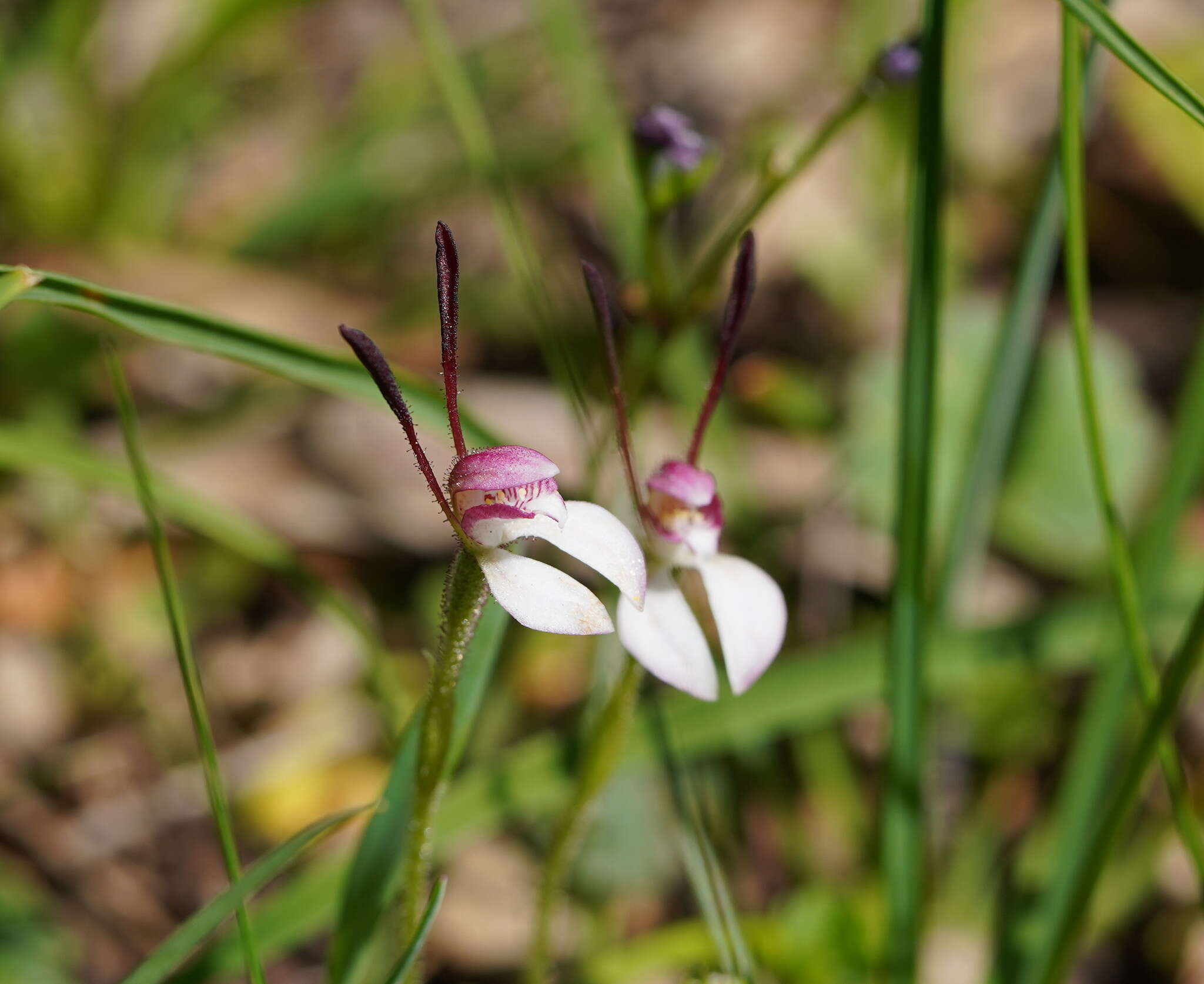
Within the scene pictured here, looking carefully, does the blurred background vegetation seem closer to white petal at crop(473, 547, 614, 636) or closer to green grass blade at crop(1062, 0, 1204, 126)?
white petal at crop(473, 547, 614, 636)

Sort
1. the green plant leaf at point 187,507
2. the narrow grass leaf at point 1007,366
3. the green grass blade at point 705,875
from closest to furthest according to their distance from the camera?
the green grass blade at point 705,875 < the green plant leaf at point 187,507 < the narrow grass leaf at point 1007,366

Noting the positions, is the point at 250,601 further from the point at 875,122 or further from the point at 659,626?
the point at 875,122

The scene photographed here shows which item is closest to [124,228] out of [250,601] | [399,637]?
[250,601]

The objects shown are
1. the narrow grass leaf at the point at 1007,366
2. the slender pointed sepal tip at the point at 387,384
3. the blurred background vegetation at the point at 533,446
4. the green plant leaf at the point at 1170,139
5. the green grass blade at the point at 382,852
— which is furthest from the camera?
the green plant leaf at the point at 1170,139

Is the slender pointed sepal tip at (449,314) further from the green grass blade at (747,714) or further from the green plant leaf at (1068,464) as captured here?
the green plant leaf at (1068,464)

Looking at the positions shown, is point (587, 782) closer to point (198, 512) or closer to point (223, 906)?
point (223, 906)

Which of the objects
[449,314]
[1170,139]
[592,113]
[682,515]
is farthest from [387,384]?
[1170,139]

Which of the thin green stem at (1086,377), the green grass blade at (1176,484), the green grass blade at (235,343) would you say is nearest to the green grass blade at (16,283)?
the green grass blade at (235,343)
